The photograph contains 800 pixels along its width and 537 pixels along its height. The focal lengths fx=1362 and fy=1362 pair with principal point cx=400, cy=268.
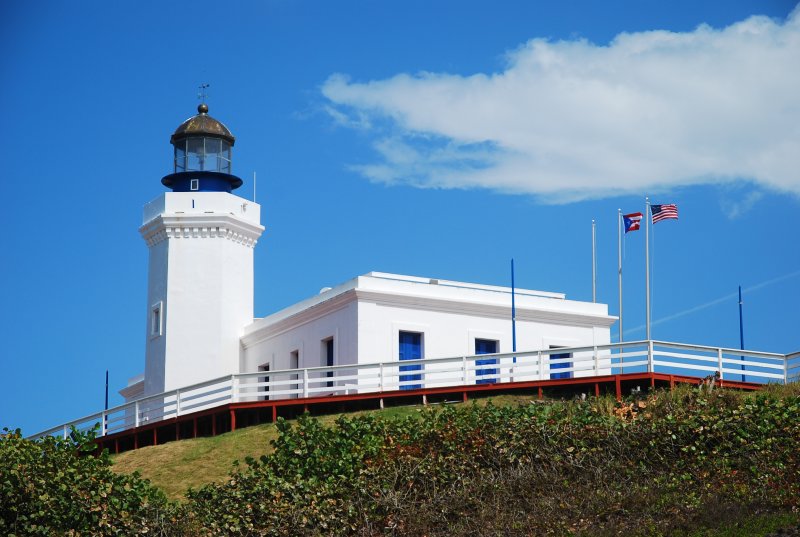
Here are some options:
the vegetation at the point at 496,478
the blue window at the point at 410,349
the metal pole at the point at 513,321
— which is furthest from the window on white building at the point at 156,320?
the vegetation at the point at 496,478

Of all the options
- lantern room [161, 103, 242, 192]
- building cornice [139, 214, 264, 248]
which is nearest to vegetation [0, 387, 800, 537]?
building cornice [139, 214, 264, 248]

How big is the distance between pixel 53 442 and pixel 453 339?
1474 centimetres

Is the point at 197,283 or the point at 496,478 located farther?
the point at 197,283

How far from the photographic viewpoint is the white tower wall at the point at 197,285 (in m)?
43.1

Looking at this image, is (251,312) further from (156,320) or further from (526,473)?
(526,473)

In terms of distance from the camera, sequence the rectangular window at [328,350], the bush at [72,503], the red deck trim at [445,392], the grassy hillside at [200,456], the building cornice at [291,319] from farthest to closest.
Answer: the rectangular window at [328,350]
the building cornice at [291,319]
the red deck trim at [445,392]
the grassy hillside at [200,456]
the bush at [72,503]

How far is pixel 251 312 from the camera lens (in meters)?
44.6

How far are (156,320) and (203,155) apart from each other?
618 cm

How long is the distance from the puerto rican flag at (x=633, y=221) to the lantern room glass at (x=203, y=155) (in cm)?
1374

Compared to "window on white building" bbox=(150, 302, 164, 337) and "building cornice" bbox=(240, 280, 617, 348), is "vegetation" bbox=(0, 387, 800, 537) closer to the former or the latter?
"building cornice" bbox=(240, 280, 617, 348)

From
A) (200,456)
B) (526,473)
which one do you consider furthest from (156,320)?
(526,473)

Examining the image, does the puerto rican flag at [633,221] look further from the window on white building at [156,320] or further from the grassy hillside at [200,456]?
the window on white building at [156,320]

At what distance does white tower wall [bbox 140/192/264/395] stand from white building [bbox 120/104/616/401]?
0.03 m

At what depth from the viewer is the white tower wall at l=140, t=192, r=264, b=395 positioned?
4309 centimetres
